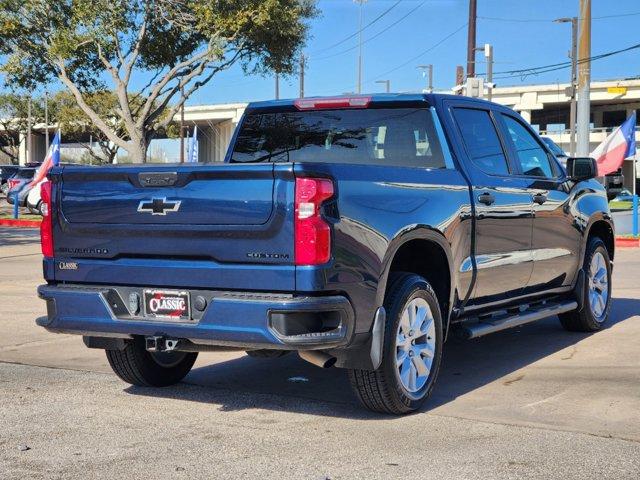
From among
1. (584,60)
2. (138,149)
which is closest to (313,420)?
(584,60)

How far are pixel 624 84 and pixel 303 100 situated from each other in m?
72.0

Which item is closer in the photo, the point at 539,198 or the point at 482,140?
the point at 482,140

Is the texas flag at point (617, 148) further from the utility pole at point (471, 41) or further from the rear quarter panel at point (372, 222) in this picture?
the rear quarter panel at point (372, 222)

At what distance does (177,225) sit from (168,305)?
45 cm

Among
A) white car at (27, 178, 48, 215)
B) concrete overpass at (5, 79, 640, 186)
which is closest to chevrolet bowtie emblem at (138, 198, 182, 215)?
white car at (27, 178, 48, 215)

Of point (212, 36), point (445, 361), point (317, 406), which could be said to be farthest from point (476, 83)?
point (317, 406)

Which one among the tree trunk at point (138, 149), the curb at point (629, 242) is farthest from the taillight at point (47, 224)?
the tree trunk at point (138, 149)

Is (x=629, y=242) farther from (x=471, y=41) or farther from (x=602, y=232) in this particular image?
(x=471, y=41)

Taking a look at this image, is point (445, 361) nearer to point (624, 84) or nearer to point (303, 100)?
point (303, 100)

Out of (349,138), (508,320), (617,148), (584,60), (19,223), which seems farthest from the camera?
(19,223)

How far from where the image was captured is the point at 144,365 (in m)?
6.21

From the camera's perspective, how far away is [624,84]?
73562 mm

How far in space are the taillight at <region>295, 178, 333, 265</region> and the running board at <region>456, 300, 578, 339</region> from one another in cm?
188

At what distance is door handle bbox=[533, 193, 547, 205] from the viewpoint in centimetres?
718
